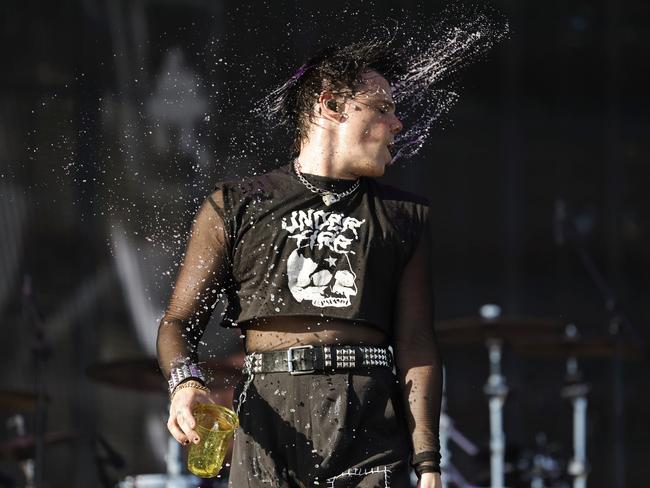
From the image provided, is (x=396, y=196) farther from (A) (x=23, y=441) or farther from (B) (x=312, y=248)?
(A) (x=23, y=441)

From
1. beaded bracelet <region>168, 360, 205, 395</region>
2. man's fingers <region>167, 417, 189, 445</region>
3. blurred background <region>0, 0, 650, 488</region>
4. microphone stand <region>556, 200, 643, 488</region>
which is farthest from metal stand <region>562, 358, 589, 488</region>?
man's fingers <region>167, 417, 189, 445</region>

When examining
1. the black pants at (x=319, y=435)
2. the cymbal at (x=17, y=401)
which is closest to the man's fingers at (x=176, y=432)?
the black pants at (x=319, y=435)

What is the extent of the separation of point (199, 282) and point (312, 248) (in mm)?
261

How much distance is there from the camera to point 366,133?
9.24ft

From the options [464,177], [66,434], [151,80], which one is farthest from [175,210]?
[464,177]

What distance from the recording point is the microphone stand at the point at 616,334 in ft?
22.4

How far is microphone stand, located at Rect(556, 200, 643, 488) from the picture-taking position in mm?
6820

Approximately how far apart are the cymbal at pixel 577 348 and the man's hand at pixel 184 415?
4861mm

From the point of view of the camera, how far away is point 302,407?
2.64 metres

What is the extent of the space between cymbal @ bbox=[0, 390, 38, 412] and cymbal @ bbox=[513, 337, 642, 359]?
3.05 metres

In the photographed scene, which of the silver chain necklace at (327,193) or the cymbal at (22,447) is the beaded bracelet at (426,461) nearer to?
the silver chain necklace at (327,193)

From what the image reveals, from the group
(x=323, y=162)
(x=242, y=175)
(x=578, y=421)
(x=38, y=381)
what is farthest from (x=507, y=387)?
(x=323, y=162)

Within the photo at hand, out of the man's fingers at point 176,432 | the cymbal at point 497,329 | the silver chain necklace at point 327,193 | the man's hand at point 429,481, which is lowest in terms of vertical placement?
the man's hand at point 429,481

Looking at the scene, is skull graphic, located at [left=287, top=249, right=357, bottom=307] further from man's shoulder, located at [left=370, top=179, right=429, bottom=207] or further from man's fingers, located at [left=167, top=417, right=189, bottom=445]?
man's fingers, located at [left=167, top=417, right=189, bottom=445]
